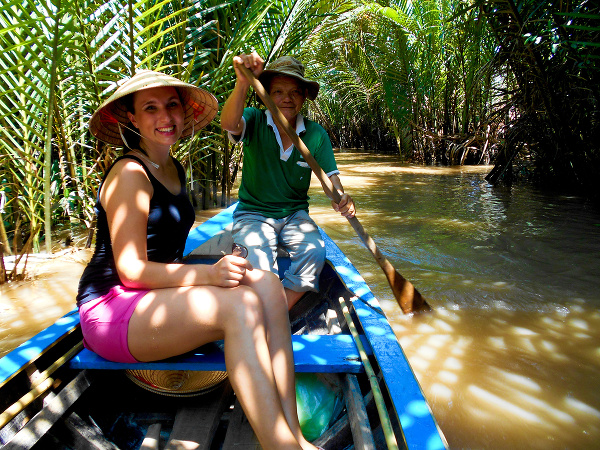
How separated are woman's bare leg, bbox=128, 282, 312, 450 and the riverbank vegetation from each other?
124 centimetres

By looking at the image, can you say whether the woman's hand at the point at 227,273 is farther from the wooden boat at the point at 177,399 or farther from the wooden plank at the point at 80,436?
the wooden plank at the point at 80,436

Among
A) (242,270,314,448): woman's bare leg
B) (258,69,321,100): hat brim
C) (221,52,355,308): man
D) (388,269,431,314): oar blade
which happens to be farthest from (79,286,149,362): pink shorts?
(388,269,431,314): oar blade

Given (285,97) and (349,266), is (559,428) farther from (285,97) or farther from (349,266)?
(285,97)

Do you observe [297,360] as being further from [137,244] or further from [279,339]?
[137,244]

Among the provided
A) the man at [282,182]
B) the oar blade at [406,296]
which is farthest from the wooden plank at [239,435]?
the oar blade at [406,296]

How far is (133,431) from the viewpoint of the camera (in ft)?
4.92

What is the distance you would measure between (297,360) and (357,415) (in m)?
0.25

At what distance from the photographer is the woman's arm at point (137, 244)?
1265 millimetres

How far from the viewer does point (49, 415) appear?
125cm

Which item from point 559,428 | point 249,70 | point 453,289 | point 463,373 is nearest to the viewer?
point 559,428

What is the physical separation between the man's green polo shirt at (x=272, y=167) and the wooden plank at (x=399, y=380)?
67 centimetres

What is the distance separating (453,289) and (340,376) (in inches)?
68.9

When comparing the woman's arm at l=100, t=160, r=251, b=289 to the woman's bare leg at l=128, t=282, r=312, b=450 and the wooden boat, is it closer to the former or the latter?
the woman's bare leg at l=128, t=282, r=312, b=450

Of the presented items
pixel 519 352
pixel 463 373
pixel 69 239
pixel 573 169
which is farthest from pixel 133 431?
pixel 573 169
